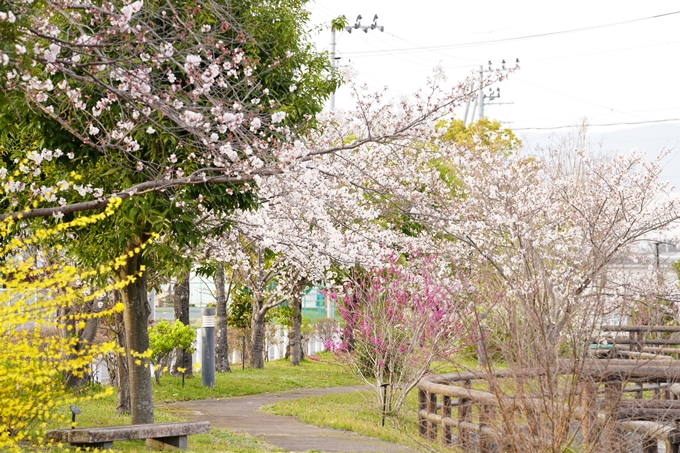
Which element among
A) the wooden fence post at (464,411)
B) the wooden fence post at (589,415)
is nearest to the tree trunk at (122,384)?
the wooden fence post at (464,411)

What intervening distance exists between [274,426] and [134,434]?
3662 mm

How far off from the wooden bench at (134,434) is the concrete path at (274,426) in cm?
128

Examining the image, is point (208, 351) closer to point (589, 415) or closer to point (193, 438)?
point (193, 438)

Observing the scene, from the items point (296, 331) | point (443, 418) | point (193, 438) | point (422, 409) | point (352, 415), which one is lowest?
point (352, 415)

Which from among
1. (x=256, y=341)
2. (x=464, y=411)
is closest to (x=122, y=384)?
(x=464, y=411)

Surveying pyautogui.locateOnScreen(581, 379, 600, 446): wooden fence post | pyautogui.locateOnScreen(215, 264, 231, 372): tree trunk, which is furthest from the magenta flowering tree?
pyautogui.locateOnScreen(215, 264, 231, 372): tree trunk

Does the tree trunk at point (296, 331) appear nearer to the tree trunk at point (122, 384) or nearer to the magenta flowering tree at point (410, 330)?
the magenta flowering tree at point (410, 330)

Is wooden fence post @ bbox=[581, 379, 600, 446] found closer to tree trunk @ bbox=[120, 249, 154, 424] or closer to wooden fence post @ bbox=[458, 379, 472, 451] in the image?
wooden fence post @ bbox=[458, 379, 472, 451]

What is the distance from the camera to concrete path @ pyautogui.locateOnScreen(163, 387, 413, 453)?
9.74 meters

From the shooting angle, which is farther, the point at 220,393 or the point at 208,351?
the point at 208,351

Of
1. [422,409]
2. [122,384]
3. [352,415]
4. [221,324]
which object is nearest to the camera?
[422,409]

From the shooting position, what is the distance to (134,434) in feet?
28.1

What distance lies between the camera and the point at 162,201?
8195mm

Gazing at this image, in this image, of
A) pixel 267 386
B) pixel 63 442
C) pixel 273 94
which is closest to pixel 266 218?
pixel 273 94
